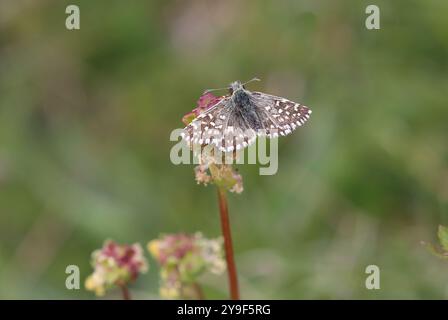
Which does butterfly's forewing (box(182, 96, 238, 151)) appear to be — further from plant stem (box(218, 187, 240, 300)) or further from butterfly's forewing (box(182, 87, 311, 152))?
plant stem (box(218, 187, 240, 300))

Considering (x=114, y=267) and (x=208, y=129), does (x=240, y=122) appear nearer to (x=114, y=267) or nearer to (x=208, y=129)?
(x=208, y=129)

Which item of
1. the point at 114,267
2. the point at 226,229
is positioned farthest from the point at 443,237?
the point at 114,267

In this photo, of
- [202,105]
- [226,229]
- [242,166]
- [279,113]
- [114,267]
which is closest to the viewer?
[226,229]

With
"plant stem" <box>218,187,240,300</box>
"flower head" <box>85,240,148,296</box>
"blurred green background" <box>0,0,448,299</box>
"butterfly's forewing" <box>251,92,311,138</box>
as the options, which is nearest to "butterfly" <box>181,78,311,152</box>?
"butterfly's forewing" <box>251,92,311,138</box>

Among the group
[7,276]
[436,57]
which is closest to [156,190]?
[7,276]

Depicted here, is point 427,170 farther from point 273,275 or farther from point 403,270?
point 273,275

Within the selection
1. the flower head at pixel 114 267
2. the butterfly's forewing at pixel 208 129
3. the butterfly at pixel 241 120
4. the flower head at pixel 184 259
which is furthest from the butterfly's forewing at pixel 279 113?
the flower head at pixel 114 267
